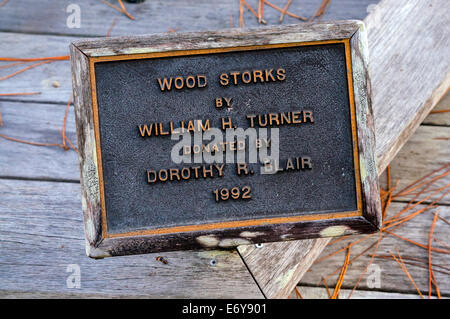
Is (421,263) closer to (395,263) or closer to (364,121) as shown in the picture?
(395,263)

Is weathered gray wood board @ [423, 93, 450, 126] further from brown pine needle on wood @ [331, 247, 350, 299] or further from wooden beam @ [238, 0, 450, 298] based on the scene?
brown pine needle on wood @ [331, 247, 350, 299]

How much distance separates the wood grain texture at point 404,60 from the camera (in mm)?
1537

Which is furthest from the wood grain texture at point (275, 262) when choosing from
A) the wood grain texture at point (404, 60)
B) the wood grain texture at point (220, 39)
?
the wood grain texture at point (220, 39)

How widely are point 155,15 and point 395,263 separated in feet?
4.71

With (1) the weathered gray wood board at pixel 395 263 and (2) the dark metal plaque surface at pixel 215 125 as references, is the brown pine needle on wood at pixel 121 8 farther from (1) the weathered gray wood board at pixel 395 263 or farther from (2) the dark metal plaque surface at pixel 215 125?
(1) the weathered gray wood board at pixel 395 263

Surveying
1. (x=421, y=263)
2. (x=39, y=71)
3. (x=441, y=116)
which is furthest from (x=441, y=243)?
(x=39, y=71)

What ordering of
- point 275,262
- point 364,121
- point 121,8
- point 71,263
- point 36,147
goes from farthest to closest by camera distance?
point 121,8 → point 36,147 → point 71,263 → point 275,262 → point 364,121

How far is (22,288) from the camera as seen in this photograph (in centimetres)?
164

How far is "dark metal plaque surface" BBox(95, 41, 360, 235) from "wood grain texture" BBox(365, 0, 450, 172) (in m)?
0.33

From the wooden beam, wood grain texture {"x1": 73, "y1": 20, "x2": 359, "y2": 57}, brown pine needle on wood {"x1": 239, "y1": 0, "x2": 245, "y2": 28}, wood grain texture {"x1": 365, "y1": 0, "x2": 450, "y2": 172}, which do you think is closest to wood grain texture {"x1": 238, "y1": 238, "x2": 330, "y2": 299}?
the wooden beam

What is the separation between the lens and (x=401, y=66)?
1.55 metres

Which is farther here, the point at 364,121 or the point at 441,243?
the point at 441,243

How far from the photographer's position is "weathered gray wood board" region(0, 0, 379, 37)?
6.14ft
